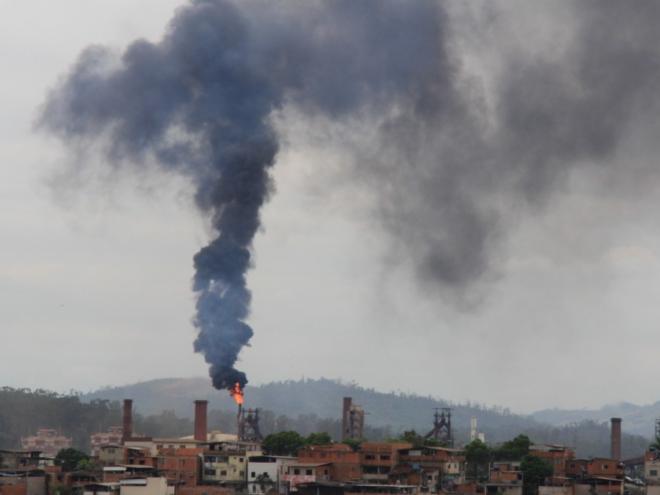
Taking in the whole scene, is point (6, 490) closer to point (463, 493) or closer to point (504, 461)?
point (463, 493)

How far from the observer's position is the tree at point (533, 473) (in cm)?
8488

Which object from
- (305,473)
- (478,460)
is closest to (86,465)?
(305,473)

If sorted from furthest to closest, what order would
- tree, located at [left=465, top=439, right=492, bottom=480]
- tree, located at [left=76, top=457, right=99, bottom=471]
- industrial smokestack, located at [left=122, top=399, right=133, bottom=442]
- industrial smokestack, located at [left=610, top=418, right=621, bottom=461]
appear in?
industrial smokestack, located at [left=610, top=418, right=621, bottom=461] → industrial smokestack, located at [left=122, top=399, right=133, bottom=442] → tree, located at [left=465, top=439, right=492, bottom=480] → tree, located at [left=76, top=457, right=99, bottom=471]

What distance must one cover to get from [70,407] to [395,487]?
302ft

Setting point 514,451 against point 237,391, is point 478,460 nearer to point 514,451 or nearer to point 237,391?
point 514,451

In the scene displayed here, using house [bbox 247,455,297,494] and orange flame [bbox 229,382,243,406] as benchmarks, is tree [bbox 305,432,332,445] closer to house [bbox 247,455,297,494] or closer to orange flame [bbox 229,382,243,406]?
orange flame [bbox 229,382,243,406]

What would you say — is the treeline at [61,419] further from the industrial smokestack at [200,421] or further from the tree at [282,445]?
the tree at [282,445]

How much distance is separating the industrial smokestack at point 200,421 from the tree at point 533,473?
23.1 m

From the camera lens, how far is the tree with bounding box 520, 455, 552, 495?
A: 278 feet

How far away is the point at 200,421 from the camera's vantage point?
10294 centimetres

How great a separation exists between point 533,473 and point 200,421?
25.3 m

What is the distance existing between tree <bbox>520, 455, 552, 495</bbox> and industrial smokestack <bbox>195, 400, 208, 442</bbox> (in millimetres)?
23058

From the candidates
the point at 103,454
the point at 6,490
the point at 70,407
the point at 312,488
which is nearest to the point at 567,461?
the point at 312,488

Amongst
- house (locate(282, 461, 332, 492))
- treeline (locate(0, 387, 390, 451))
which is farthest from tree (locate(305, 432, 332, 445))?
treeline (locate(0, 387, 390, 451))
